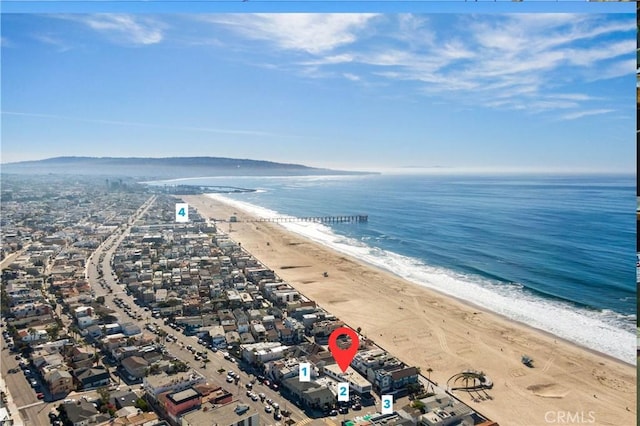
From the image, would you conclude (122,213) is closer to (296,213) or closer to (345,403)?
(296,213)

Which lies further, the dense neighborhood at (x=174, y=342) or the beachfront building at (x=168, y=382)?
the beachfront building at (x=168, y=382)

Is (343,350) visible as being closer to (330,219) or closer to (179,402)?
(179,402)

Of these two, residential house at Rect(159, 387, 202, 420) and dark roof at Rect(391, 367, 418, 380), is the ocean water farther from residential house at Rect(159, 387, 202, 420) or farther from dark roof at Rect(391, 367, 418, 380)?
residential house at Rect(159, 387, 202, 420)

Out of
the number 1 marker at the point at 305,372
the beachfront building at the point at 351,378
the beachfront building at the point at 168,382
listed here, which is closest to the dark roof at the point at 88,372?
the beachfront building at the point at 168,382

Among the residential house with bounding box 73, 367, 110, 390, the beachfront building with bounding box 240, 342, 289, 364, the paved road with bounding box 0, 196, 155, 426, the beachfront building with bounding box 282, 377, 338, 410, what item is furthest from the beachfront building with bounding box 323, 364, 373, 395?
the paved road with bounding box 0, 196, 155, 426

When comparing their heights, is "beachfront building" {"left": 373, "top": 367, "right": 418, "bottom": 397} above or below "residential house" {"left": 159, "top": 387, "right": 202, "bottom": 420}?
below

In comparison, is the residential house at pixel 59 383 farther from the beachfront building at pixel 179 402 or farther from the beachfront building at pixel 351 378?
the beachfront building at pixel 351 378

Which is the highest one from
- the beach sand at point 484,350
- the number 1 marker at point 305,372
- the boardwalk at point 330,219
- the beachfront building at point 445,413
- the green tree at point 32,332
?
the boardwalk at point 330,219
